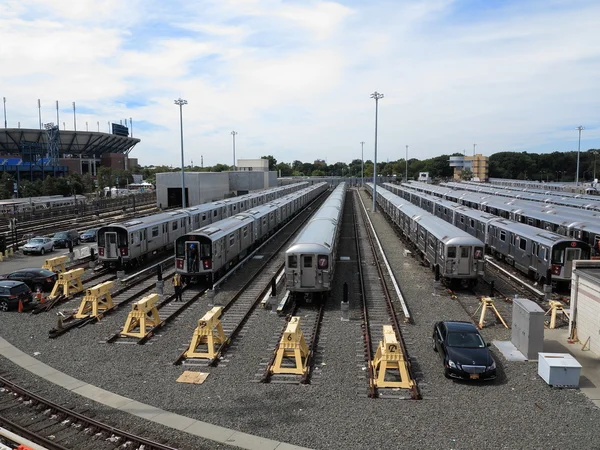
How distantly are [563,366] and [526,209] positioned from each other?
91.0 feet

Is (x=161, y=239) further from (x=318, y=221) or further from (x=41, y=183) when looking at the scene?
(x=41, y=183)

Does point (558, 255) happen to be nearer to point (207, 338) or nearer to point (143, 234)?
point (207, 338)

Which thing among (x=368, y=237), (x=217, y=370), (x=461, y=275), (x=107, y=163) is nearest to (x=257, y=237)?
(x=368, y=237)

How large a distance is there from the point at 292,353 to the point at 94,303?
850 cm

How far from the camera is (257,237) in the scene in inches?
1335

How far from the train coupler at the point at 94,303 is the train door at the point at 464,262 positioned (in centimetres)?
1492

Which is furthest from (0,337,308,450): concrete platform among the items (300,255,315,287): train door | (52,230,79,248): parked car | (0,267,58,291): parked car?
(52,230,79,248): parked car

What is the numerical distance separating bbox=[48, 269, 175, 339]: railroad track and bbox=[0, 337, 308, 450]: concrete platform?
229cm

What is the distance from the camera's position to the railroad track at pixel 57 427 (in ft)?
32.6

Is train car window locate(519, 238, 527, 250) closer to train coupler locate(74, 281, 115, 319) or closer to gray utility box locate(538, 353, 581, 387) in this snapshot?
gray utility box locate(538, 353, 581, 387)

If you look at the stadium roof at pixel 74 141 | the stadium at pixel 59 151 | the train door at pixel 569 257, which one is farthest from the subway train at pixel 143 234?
the stadium roof at pixel 74 141

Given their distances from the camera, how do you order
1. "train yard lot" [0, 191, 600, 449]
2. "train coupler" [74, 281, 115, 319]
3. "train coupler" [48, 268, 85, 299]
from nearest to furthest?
"train yard lot" [0, 191, 600, 449]
"train coupler" [74, 281, 115, 319]
"train coupler" [48, 268, 85, 299]

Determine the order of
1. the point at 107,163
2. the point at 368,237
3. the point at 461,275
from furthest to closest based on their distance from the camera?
the point at 107,163, the point at 368,237, the point at 461,275

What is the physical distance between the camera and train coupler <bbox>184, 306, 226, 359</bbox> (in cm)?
1443
